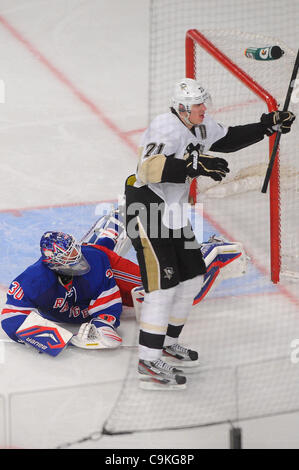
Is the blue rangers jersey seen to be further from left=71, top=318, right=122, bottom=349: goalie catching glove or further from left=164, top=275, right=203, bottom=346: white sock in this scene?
left=164, top=275, right=203, bottom=346: white sock

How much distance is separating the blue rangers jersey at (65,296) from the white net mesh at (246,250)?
1.00 feet

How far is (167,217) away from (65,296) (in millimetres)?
654

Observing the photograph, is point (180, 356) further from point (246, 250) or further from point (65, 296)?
point (246, 250)

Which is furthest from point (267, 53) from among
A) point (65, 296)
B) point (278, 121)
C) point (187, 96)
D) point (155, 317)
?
point (65, 296)

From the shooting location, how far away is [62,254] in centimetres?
435

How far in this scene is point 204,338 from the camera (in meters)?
4.62

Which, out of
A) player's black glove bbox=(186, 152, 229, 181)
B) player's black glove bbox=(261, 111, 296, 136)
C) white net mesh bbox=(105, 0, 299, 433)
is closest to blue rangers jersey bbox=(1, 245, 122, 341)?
white net mesh bbox=(105, 0, 299, 433)

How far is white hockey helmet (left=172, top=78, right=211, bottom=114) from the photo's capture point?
13.4 ft

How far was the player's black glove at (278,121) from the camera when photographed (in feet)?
14.2

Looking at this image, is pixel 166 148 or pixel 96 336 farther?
pixel 96 336

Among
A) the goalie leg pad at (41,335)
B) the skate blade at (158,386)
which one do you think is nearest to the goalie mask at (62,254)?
the goalie leg pad at (41,335)

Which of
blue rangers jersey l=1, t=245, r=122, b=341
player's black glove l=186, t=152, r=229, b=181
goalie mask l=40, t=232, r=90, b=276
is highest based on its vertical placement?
player's black glove l=186, t=152, r=229, b=181
